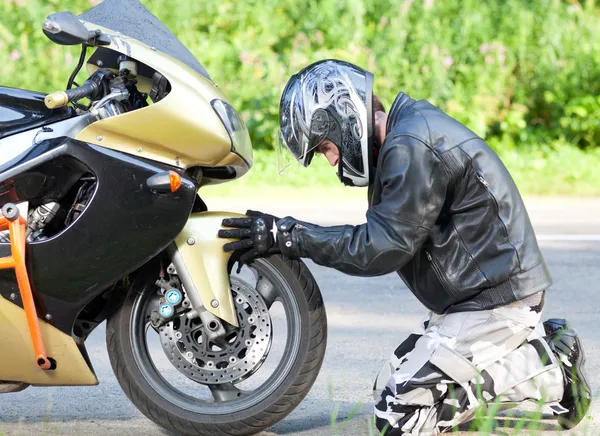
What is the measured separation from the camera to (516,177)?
9969mm

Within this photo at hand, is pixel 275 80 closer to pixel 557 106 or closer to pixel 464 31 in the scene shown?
pixel 464 31

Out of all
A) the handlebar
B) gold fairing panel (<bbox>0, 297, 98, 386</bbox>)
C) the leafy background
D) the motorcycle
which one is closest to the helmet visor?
the motorcycle

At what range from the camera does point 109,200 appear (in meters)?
3.45

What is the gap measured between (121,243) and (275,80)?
311 inches

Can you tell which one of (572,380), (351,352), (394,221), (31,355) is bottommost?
(351,352)

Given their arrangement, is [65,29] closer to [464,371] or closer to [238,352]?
[238,352]

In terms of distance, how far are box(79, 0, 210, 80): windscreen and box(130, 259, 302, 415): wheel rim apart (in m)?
0.69

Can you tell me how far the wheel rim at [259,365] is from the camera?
367 cm

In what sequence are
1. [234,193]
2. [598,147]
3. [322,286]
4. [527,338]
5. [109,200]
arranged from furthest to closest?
[598,147], [234,193], [322,286], [527,338], [109,200]

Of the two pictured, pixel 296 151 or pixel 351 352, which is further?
pixel 351 352

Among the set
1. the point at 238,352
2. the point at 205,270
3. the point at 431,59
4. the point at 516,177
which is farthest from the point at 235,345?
the point at 431,59

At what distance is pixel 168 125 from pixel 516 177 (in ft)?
22.7

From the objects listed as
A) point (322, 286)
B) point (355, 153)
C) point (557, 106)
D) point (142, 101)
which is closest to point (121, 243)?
point (142, 101)

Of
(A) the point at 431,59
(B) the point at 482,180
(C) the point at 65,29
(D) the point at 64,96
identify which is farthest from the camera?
(A) the point at 431,59
